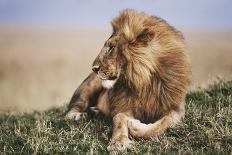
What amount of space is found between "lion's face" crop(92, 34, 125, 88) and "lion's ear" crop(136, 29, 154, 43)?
0.80 feet

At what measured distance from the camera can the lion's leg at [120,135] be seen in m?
5.80

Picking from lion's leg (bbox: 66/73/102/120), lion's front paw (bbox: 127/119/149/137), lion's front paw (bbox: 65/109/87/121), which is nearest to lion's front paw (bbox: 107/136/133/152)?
lion's front paw (bbox: 127/119/149/137)

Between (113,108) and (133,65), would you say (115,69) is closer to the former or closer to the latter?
(133,65)

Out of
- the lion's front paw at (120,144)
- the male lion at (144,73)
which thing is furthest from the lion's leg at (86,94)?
the lion's front paw at (120,144)

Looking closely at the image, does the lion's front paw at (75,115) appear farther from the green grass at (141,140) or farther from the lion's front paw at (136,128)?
the lion's front paw at (136,128)

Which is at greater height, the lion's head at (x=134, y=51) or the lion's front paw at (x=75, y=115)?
the lion's head at (x=134, y=51)

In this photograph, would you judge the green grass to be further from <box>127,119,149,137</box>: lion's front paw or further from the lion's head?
the lion's head

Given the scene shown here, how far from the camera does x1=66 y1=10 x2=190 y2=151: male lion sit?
6152 mm

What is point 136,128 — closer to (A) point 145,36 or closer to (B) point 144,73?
(B) point 144,73

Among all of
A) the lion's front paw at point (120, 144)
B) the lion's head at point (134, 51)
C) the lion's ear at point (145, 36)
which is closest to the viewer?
the lion's front paw at point (120, 144)

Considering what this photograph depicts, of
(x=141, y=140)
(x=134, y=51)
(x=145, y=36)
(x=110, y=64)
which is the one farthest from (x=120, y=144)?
(x=145, y=36)

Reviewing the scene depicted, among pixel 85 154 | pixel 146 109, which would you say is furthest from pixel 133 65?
pixel 85 154

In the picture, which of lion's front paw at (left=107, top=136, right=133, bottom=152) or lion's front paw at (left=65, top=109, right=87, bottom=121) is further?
lion's front paw at (left=65, top=109, right=87, bottom=121)

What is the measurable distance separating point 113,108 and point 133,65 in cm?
89
